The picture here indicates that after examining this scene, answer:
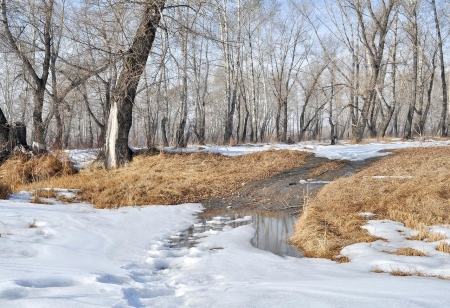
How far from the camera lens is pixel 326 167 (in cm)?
948

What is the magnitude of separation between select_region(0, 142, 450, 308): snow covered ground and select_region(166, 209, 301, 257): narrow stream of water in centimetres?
20

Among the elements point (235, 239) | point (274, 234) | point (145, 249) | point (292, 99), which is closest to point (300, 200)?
point (274, 234)

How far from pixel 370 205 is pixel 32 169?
28.1 feet

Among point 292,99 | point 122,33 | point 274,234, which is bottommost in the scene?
point 274,234

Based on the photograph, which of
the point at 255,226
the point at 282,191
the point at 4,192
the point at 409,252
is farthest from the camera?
the point at 282,191

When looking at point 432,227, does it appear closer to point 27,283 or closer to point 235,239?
point 235,239

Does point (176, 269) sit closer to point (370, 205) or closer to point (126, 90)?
point (370, 205)

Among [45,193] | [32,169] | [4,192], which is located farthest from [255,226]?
[32,169]

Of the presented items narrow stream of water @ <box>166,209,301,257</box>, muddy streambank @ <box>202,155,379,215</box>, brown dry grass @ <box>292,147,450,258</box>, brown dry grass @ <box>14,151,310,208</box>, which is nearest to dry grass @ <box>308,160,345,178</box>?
muddy streambank @ <box>202,155,379,215</box>

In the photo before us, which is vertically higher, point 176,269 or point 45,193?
point 45,193

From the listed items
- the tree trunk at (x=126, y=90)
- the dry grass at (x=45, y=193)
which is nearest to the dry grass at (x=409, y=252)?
the dry grass at (x=45, y=193)

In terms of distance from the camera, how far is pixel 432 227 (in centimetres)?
458

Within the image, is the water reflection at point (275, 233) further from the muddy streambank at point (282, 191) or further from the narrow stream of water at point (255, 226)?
the muddy streambank at point (282, 191)

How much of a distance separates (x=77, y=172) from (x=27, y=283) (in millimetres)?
8325
